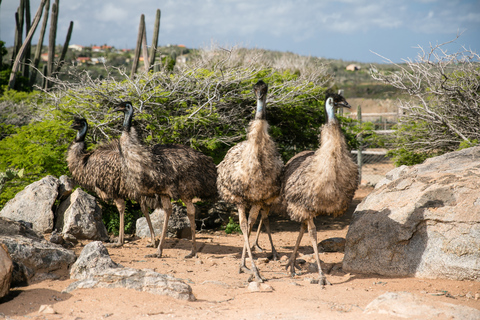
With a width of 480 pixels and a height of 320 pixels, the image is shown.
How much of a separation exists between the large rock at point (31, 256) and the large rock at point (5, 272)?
48 centimetres

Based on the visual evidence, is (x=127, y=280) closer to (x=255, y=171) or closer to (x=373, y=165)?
(x=255, y=171)

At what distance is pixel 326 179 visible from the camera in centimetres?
565

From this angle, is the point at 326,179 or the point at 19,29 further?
the point at 19,29

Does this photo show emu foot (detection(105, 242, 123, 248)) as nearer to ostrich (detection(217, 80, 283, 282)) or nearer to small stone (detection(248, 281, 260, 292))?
ostrich (detection(217, 80, 283, 282))

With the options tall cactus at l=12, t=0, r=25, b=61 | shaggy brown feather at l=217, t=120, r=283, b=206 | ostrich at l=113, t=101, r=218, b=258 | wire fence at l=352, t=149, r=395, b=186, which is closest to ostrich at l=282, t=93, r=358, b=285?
shaggy brown feather at l=217, t=120, r=283, b=206

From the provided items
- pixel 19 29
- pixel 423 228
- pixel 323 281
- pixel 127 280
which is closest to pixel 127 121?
pixel 127 280

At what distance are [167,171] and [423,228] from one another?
380 cm

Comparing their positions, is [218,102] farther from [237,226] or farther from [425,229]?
[425,229]

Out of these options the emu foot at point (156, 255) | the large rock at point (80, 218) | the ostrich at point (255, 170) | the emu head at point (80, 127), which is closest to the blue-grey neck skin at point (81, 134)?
the emu head at point (80, 127)

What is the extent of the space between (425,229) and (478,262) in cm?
74

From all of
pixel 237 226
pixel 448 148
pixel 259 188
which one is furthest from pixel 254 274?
pixel 448 148

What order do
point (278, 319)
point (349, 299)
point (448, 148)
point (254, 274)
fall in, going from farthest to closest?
point (448, 148) < point (254, 274) < point (349, 299) < point (278, 319)

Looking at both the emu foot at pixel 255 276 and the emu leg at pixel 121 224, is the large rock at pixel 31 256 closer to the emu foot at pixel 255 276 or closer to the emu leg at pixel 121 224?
the emu leg at pixel 121 224

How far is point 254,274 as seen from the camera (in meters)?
5.91
